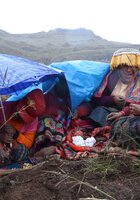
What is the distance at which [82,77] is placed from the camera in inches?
167

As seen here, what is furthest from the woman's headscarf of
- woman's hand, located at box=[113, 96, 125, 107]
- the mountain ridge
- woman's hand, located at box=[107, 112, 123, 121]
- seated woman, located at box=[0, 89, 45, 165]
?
the mountain ridge

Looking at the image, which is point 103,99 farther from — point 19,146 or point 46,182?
point 46,182

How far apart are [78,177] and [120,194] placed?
32 centimetres

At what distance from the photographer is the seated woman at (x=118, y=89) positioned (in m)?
3.90

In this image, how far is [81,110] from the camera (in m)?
4.08

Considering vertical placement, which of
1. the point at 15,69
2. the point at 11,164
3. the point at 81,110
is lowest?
the point at 11,164

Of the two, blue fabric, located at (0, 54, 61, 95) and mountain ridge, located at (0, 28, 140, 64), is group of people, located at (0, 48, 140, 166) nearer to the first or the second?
blue fabric, located at (0, 54, 61, 95)

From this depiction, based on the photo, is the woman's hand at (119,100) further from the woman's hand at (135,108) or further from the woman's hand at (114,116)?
the woman's hand at (135,108)

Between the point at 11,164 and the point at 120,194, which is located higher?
the point at 120,194

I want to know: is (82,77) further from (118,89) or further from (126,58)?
(126,58)

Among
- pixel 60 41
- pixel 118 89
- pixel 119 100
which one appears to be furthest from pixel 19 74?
pixel 60 41

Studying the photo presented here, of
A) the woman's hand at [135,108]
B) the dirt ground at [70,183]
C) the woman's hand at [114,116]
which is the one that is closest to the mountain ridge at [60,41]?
the woman's hand at [114,116]

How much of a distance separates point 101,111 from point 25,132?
2.79 feet

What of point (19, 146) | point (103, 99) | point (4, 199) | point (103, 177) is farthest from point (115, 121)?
point (4, 199)
